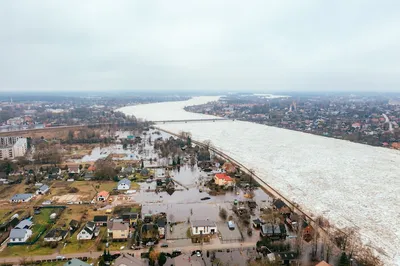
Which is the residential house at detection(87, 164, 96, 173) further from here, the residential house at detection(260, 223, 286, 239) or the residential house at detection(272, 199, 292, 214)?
the residential house at detection(260, 223, 286, 239)

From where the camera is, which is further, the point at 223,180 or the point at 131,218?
the point at 223,180

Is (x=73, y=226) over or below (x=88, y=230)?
below

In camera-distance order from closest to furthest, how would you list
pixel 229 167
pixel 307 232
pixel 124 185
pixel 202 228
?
pixel 307 232, pixel 202 228, pixel 124 185, pixel 229 167

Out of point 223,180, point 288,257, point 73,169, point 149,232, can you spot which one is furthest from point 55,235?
point 223,180

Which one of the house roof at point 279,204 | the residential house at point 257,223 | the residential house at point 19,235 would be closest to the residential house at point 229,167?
the house roof at point 279,204

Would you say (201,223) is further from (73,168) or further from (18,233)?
(73,168)

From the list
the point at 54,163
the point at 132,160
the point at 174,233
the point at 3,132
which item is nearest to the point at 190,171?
the point at 132,160

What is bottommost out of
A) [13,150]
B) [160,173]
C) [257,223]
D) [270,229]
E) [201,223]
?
[160,173]
